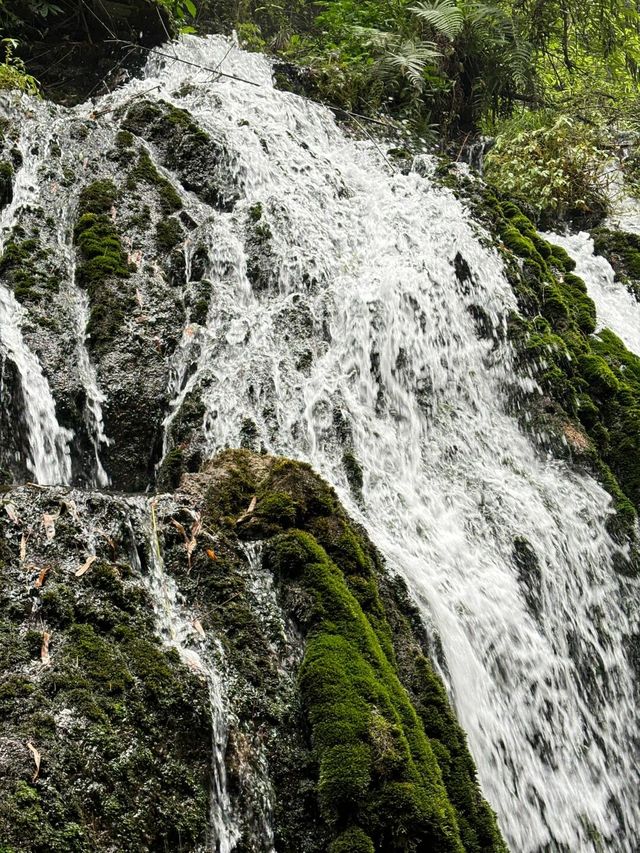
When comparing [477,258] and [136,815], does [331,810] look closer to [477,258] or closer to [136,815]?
[136,815]

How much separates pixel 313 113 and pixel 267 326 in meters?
5.07

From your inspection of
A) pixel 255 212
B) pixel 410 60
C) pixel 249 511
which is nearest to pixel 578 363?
pixel 255 212

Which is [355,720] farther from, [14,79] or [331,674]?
[14,79]

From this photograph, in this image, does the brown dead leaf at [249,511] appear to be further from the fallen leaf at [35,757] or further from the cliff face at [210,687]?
the fallen leaf at [35,757]

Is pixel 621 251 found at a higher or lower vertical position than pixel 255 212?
lower

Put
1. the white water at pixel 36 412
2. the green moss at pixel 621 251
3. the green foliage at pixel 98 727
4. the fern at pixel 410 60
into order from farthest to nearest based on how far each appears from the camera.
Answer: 1. the fern at pixel 410 60
2. the green moss at pixel 621 251
3. the white water at pixel 36 412
4. the green foliage at pixel 98 727

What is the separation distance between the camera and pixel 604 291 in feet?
32.6

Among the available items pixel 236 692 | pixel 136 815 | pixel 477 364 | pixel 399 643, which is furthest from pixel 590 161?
pixel 136 815

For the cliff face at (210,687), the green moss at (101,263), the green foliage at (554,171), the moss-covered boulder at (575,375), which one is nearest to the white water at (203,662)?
the cliff face at (210,687)

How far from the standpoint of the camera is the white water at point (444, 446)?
17.5 ft

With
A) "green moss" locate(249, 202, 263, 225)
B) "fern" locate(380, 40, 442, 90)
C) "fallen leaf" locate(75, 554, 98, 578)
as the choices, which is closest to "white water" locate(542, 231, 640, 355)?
"fern" locate(380, 40, 442, 90)

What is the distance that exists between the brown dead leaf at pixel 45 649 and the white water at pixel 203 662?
57cm

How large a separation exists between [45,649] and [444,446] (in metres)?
4.17

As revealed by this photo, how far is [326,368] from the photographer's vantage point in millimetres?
7035
